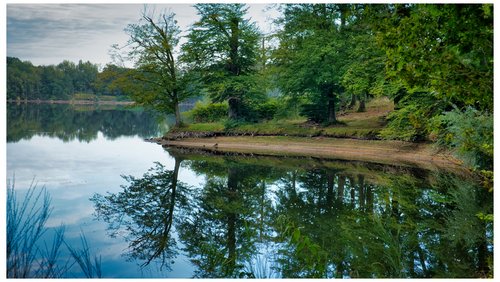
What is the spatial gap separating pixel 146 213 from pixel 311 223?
3.83 metres

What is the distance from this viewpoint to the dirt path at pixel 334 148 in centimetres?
1770

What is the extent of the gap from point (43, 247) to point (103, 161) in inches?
473

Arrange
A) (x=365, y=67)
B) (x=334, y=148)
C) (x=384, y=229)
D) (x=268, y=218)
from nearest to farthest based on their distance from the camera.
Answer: (x=384, y=229), (x=268, y=218), (x=365, y=67), (x=334, y=148)

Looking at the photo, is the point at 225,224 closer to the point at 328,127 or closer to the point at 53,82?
the point at 328,127

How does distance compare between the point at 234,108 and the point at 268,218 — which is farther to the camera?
the point at 234,108

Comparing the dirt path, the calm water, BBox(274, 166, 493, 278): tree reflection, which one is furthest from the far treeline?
the calm water

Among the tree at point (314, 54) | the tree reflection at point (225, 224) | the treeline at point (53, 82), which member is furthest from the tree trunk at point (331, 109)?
the treeline at point (53, 82)

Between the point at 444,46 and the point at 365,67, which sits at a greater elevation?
the point at 365,67

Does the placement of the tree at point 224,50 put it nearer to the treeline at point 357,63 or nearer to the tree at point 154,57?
the treeline at point 357,63

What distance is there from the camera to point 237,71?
2892 cm

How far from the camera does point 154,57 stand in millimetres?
28281

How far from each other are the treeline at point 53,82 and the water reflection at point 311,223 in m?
53.8

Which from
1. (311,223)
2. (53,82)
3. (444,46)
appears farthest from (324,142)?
(53,82)
